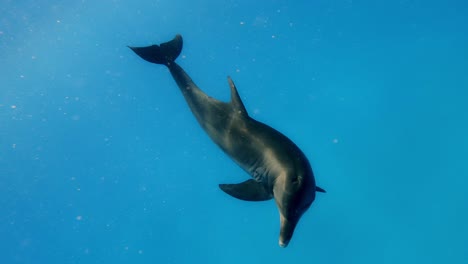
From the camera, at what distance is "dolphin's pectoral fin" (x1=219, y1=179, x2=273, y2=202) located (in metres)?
6.64

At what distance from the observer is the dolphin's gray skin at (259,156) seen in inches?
223

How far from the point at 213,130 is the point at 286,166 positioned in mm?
1750

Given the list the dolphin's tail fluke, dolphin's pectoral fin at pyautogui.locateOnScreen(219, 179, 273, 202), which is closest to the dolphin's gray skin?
dolphin's pectoral fin at pyautogui.locateOnScreen(219, 179, 273, 202)

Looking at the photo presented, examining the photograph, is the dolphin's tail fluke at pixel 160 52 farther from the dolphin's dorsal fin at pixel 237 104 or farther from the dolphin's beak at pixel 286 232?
the dolphin's beak at pixel 286 232

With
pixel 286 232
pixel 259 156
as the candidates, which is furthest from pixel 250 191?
pixel 286 232

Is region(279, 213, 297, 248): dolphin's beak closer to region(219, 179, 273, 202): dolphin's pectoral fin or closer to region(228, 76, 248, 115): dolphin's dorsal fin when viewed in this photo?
region(219, 179, 273, 202): dolphin's pectoral fin

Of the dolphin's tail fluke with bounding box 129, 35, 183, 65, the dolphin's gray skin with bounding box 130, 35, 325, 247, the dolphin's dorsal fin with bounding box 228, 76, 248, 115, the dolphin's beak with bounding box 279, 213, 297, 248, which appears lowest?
the dolphin's beak with bounding box 279, 213, 297, 248

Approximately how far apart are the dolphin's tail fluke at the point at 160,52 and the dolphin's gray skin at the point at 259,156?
Result: 558 mm

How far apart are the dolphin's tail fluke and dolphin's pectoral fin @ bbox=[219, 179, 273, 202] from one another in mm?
3016

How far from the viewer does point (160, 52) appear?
8594mm

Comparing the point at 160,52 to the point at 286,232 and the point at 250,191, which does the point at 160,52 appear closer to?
the point at 250,191

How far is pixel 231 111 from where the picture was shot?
6.88 m

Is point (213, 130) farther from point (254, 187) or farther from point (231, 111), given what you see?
point (254, 187)

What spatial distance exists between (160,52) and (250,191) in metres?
3.64
